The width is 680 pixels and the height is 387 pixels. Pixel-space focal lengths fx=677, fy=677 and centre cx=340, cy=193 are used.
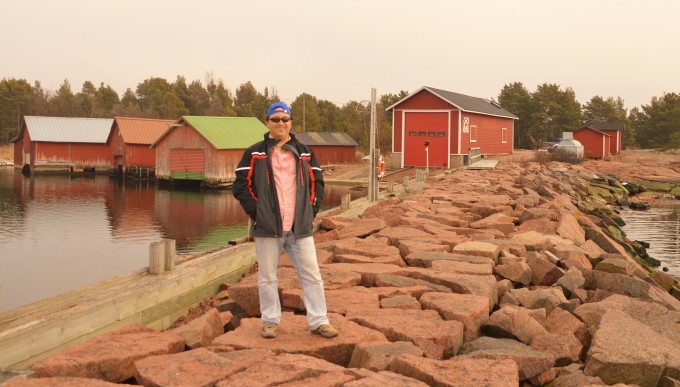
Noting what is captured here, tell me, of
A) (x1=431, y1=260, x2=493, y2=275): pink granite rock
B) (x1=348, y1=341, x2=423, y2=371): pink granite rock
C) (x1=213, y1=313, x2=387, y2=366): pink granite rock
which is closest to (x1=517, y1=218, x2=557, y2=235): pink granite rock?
(x1=431, y1=260, x2=493, y2=275): pink granite rock

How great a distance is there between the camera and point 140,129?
185 feet

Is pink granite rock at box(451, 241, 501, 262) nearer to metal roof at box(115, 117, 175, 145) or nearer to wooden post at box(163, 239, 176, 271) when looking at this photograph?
wooden post at box(163, 239, 176, 271)

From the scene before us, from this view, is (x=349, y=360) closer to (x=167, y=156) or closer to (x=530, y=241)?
(x=530, y=241)

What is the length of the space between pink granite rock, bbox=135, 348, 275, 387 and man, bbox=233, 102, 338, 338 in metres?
0.47

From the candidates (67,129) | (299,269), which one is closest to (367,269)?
(299,269)

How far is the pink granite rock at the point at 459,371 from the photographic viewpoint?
14.3ft

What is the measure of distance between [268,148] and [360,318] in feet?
5.47

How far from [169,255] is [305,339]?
2809 mm

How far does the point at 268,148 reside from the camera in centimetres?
515

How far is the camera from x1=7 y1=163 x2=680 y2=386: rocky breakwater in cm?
451

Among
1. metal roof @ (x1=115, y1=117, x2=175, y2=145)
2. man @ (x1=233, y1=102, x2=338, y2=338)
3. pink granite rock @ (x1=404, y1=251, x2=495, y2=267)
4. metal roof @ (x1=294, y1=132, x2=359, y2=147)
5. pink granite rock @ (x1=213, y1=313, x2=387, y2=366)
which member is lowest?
pink granite rock @ (x1=213, y1=313, x2=387, y2=366)

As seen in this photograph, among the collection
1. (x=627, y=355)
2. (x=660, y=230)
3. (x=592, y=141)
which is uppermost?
(x=592, y=141)

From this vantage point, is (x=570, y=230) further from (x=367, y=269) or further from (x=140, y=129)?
(x=140, y=129)

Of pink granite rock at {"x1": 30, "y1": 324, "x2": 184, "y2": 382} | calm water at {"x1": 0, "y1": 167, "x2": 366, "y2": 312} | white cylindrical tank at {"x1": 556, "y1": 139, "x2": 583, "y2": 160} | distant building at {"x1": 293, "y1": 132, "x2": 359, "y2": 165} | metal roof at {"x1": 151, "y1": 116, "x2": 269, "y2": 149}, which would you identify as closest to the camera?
pink granite rock at {"x1": 30, "y1": 324, "x2": 184, "y2": 382}
